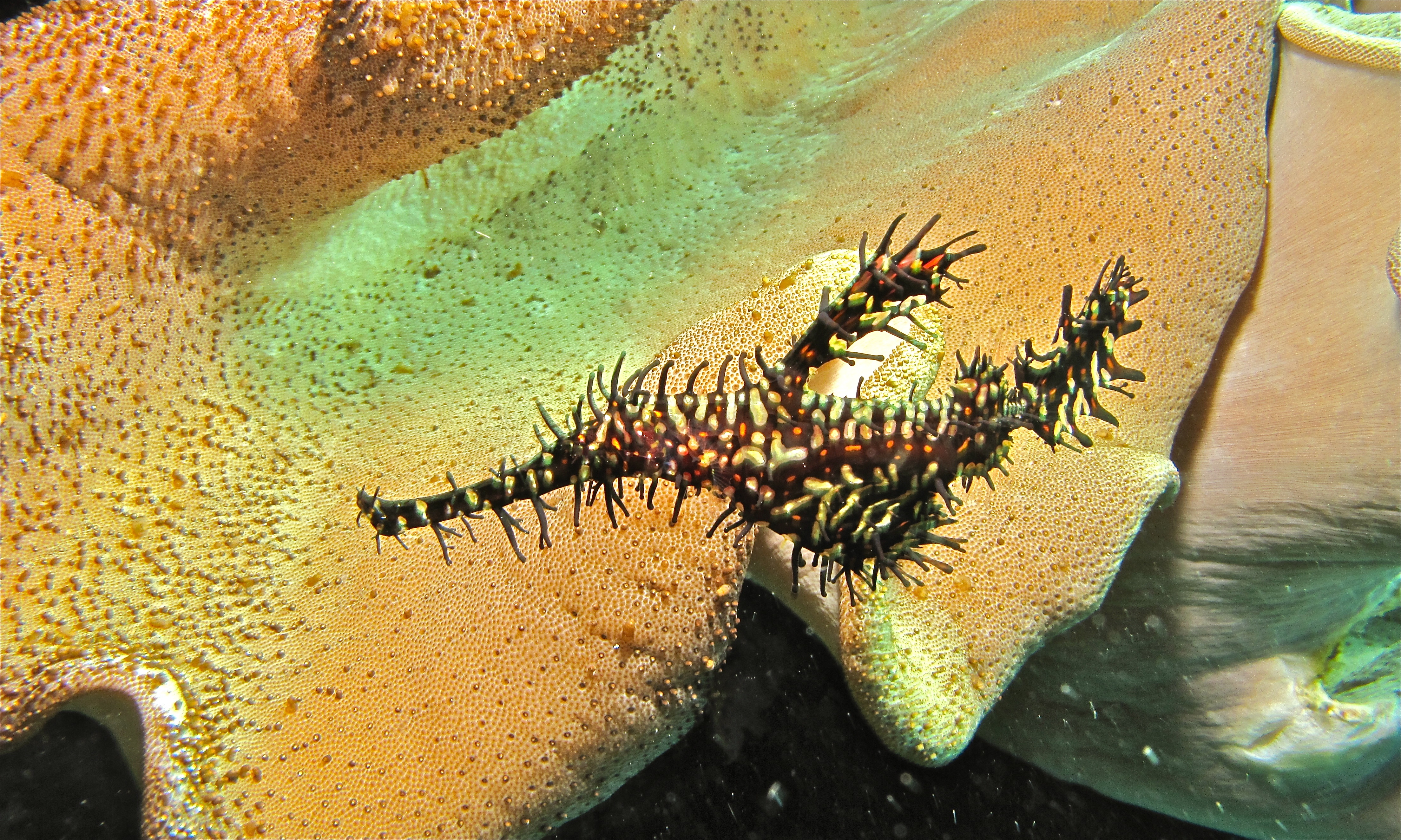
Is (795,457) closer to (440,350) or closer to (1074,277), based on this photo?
(1074,277)

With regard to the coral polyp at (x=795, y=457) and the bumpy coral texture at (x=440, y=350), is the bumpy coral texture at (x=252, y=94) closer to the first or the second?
the bumpy coral texture at (x=440, y=350)

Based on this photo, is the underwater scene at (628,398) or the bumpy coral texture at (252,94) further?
the bumpy coral texture at (252,94)

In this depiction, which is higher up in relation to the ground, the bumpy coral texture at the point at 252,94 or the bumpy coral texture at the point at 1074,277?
the bumpy coral texture at the point at 252,94

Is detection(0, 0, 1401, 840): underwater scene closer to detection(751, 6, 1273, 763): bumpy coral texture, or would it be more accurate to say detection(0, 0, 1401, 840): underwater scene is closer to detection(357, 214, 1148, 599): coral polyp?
detection(751, 6, 1273, 763): bumpy coral texture

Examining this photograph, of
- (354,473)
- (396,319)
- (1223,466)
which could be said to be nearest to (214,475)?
(354,473)

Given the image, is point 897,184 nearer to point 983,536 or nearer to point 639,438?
point 983,536

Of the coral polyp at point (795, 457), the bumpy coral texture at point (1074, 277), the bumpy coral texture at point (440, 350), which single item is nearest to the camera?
the coral polyp at point (795, 457)

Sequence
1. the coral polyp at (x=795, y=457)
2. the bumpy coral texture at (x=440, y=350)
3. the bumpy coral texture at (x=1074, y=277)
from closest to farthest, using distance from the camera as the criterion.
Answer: the coral polyp at (x=795, y=457) < the bumpy coral texture at (x=440, y=350) < the bumpy coral texture at (x=1074, y=277)

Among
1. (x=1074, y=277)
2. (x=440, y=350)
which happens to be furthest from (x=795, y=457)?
(x=440, y=350)

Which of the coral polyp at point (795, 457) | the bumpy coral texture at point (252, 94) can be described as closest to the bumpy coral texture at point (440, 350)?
the bumpy coral texture at point (252, 94)
